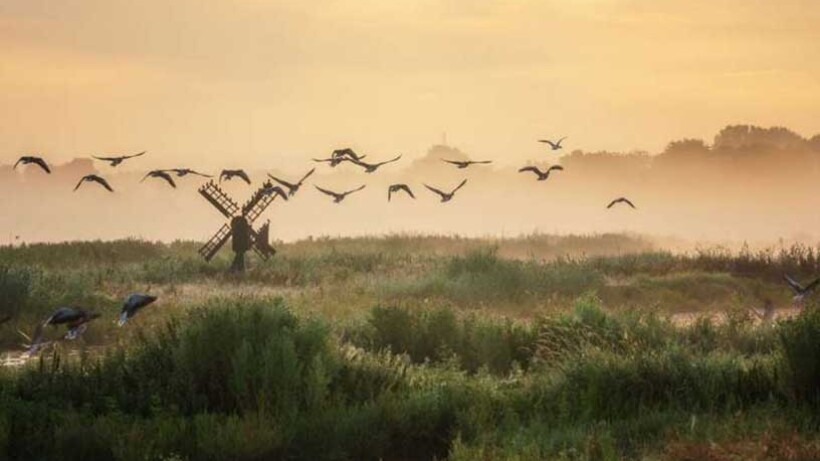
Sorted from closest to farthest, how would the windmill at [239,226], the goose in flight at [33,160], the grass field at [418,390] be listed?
the grass field at [418,390] < the goose in flight at [33,160] < the windmill at [239,226]

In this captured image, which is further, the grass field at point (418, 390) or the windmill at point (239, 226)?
the windmill at point (239, 226)

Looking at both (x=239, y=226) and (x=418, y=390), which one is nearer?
(x=418, y=390)

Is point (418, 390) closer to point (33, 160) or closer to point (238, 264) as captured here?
point (33, 160)

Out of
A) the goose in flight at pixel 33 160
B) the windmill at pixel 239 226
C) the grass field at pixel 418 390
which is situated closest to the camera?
the grass field at pixel 418 390

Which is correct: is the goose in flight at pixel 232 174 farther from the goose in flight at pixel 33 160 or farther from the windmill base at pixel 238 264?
the windmill base at pixel 238 264

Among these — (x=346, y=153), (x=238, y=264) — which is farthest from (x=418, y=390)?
(x=238, y=264)

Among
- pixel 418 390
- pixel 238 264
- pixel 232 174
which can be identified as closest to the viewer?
pixel 418 390

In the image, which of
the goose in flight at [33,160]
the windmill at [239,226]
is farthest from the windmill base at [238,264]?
the goose in flight at [33,160]

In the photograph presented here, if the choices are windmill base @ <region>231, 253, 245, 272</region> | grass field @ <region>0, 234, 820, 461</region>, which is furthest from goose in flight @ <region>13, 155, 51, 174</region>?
windmill base @ <region>231, 253, 245, 272</region>

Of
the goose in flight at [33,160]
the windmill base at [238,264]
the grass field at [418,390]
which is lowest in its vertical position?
the grass field at [418,390]

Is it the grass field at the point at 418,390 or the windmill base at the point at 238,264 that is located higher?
the windmill base at the point at 238,264

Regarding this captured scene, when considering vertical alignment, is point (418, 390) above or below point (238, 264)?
below

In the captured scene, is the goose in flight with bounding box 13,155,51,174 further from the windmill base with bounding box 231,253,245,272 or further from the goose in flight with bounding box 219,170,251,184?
the windmill base with bounding box 231,253,245,272

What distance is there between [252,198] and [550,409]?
87.2 feet
